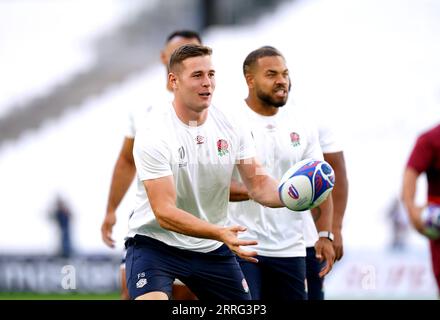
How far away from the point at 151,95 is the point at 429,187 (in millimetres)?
9589

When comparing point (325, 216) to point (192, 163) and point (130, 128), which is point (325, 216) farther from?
point (130, 128)

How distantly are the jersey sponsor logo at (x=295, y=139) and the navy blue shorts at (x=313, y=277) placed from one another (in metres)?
0.96

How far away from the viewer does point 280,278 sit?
739 centimetres

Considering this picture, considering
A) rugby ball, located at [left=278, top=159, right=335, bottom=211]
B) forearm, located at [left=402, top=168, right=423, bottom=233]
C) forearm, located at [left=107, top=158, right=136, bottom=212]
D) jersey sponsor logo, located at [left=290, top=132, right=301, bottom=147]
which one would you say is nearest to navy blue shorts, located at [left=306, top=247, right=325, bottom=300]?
jersey sponsor logo, located at [left=290, top=132, right=301, bottom=147]

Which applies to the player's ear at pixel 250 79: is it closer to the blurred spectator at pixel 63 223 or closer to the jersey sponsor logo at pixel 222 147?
the jersey sponsor logo at pixel 222 147

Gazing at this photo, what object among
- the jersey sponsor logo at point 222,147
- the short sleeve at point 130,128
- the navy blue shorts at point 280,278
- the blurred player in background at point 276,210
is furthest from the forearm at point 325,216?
the short sleeve at point 130,128

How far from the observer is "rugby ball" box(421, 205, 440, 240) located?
666 cm

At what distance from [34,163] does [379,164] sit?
552 cm

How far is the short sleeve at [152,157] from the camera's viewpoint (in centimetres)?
628

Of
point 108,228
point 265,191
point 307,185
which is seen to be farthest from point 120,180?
point 307,185

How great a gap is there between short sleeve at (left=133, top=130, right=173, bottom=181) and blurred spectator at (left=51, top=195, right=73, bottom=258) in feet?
29.7

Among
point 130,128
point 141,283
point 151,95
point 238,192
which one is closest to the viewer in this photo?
point 141,283

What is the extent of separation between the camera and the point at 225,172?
6.61 m
